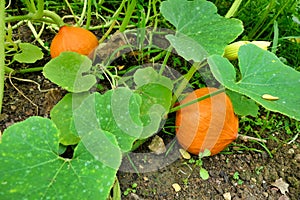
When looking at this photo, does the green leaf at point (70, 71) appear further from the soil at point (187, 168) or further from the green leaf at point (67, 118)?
the soil at point (187, 168)

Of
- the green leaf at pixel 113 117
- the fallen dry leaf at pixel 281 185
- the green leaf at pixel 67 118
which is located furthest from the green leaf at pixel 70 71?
the fallen dry leaf at pixel 281 185

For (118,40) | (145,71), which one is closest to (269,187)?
(145,71)

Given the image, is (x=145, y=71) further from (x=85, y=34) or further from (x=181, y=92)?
(x=85, y=34)

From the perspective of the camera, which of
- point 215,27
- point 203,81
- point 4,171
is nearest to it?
point 4,171

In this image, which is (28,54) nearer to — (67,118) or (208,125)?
(67,118)

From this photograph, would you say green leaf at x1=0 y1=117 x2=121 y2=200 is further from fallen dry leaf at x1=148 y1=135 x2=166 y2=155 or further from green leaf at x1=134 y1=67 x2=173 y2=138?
fallen dry leaf at x1=148 y1=135 x2=166 y2=155

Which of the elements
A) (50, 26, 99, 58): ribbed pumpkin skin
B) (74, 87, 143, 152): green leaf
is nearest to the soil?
(50, 26, 99, 58): ribbed pumpkin skin
